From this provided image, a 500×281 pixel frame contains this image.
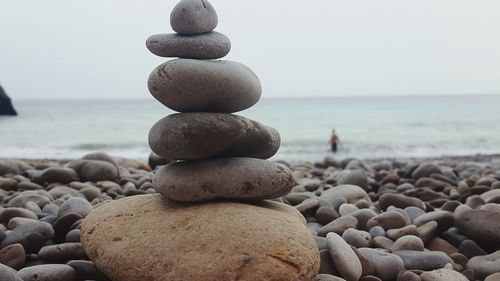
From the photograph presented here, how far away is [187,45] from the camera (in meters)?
3.33

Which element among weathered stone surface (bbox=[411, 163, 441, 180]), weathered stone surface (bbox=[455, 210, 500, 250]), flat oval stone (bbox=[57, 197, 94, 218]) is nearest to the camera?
weathered stone surface (bbox=[455, 210, 500, 250])

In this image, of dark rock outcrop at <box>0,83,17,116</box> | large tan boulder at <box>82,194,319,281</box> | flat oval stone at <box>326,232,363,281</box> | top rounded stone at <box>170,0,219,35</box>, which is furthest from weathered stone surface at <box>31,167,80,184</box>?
dark rock outcrop at <box>0,83,17,116</box>

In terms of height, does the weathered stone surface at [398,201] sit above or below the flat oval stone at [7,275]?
below

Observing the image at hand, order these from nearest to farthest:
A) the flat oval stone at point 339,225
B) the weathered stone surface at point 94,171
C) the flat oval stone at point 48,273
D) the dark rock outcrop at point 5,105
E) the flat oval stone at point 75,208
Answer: the flat oval stone at point 48,273 < the flat oval stone at point 339,225 < the flat oval stone at point 75,208 < the weathered stone surface at point 94,171 < the dark rock outcrop at point 5,105

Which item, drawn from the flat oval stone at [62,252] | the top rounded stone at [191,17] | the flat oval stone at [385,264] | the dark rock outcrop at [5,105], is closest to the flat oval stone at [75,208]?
the flat oval stone at [62,252]

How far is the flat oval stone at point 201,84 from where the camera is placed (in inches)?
125

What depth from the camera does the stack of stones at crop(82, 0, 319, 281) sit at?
9.04 ft

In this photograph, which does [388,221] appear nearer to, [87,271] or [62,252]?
[87,271]

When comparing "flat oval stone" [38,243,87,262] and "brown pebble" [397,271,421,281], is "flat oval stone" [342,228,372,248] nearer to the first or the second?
"brown pebble" [397,271,421,281]

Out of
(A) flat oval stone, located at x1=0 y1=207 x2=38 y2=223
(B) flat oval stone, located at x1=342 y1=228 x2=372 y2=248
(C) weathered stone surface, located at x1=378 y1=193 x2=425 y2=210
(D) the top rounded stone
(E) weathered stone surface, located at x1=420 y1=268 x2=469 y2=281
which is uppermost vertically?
(D) the top rounded stone

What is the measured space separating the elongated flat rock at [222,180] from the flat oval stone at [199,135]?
87 mm

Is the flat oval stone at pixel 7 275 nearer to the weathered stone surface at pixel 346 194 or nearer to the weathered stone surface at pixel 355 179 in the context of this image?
the weathered stone surface at pixel 346 194

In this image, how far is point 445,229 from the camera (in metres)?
4.19

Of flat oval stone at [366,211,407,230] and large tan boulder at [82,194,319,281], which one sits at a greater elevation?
large tan boulder at [82,194,319,281]
